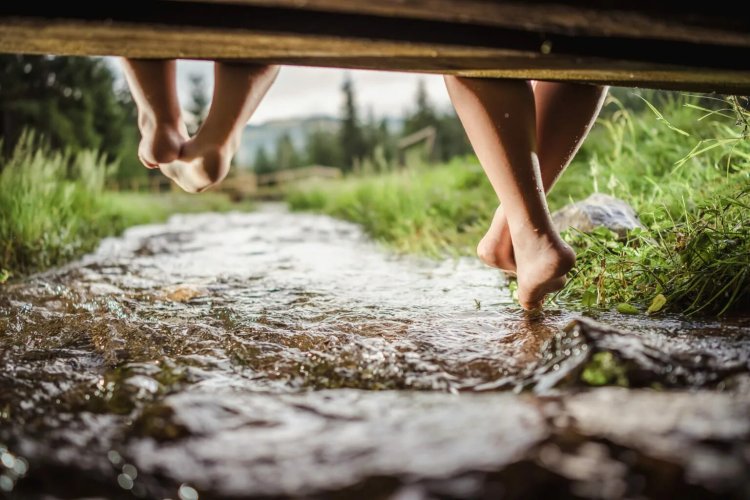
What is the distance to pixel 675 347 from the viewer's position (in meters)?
1.07

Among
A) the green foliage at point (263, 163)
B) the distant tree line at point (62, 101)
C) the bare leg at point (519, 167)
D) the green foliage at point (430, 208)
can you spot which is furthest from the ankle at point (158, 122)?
the green foliage at point (263, 163)

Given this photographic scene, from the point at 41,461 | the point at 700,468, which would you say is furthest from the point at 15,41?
the point at 700,468

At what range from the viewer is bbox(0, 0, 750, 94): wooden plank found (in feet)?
3.31

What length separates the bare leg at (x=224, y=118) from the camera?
1.59m

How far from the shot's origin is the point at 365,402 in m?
0.86

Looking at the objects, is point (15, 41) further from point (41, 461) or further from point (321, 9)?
point (41, 461)

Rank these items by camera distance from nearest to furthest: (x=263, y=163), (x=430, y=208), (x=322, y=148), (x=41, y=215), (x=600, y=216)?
(x=600, y=216) → (x=41, y=215) → (x=430, y=208) → (x=322, y=148) → (x=263, y=163)

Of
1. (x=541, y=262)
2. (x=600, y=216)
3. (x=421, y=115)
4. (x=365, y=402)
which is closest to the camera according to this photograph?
(x=365, y=402)

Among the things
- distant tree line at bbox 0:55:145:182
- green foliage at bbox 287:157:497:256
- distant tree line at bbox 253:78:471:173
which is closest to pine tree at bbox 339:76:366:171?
distant tree line at bbox 253:78:471:173

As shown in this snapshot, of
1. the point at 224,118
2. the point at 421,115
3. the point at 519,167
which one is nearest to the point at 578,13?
the point at 519,167

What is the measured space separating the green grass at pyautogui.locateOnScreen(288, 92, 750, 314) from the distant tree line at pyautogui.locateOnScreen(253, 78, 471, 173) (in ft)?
116

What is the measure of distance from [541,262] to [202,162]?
1.08m

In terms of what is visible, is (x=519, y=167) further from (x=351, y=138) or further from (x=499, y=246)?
(x=351, y=138)

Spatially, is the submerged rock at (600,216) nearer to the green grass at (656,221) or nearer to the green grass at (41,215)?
the green grass at (656,221)
